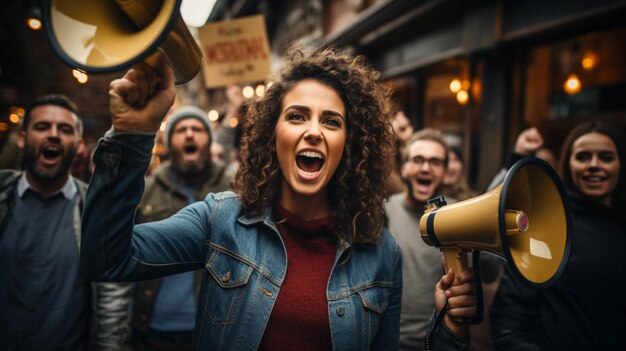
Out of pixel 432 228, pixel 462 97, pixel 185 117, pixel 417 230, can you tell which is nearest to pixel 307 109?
pixel 432 228

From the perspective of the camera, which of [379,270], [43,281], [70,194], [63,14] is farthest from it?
[70,194]

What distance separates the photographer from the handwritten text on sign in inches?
198

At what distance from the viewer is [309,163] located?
1.73 m

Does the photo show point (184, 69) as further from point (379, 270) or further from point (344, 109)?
point (379, 270)

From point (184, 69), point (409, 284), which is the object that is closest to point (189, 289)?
point (409, 284)

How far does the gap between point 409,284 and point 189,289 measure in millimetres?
1495

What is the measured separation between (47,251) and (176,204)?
3.13 ft

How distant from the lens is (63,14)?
39.6 inches

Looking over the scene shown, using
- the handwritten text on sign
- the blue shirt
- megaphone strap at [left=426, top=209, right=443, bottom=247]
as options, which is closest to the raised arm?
megaphone strap at [left=426, top=209, right=443, bottom=247]

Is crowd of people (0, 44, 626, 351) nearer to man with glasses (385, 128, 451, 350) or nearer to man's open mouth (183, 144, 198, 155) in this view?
man with glasses (385, 128, 451, 350)

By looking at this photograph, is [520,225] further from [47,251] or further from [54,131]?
[54,131]

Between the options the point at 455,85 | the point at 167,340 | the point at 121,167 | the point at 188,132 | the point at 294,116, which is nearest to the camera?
the point at 121,167

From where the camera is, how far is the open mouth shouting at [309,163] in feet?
5.37

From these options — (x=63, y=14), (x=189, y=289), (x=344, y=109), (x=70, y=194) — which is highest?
(x=63, y=14)
